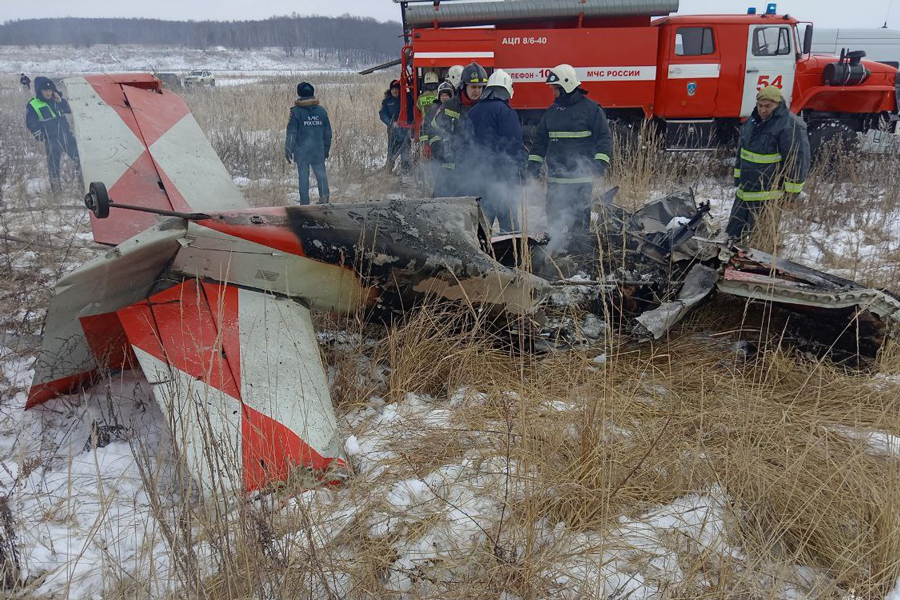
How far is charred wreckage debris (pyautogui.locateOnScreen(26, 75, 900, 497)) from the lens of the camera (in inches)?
93.4

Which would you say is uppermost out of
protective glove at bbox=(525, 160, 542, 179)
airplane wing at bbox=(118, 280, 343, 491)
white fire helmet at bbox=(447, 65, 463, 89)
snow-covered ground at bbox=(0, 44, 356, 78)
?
snow-covered ground at bbox=(0, 44, 356, 78)

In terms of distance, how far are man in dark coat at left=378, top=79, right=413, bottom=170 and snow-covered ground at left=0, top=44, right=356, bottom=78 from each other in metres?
33.1

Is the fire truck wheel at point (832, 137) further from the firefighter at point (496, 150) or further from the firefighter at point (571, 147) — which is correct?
the firefighter at point (496, 150)

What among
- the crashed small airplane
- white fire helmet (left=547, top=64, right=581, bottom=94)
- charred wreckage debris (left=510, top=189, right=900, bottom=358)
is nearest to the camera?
the crashed small airplane

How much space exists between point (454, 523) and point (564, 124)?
4.36m

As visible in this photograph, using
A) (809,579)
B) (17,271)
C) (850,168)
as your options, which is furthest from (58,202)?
(850,168)

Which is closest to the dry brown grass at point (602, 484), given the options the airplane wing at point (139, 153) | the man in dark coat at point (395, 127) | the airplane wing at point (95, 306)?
the airplane wing at point (95, 306)

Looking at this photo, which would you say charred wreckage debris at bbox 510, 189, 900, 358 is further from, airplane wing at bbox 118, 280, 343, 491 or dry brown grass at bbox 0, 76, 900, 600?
airplane wing at bbox 118, 280, 343, 491

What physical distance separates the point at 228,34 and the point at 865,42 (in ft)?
235

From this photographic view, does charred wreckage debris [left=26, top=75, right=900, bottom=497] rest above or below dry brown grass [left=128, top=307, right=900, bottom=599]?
above

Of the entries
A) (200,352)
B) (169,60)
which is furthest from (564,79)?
(169,60)

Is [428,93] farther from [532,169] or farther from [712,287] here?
[712,287]

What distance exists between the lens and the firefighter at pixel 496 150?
5531mm

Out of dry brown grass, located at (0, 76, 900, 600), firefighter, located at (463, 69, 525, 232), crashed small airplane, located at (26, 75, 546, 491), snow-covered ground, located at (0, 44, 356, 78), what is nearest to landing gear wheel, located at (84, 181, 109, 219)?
crashed small airplane, located at (26, 75, 546, 491)
